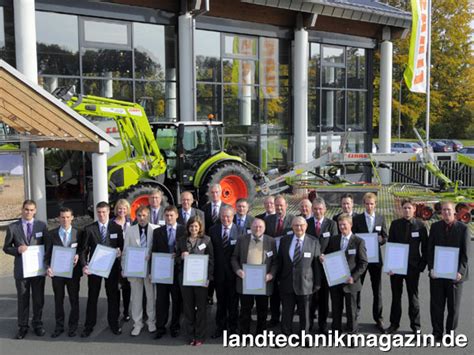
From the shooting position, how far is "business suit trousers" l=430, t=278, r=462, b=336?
20.4ft

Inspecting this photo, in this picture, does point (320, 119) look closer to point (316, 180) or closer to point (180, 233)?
point (316, 180)

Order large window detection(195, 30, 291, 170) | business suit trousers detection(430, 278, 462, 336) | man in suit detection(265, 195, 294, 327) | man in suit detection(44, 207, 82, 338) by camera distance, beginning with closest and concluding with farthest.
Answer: business suit trousers detection(430, 278, 462, 336) < man in suit detection(44, 207, 82, 338) < man in suit detection(265, 195, 294, 327) < large window detection(195, 30, 291, 170)

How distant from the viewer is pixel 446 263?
615 cm

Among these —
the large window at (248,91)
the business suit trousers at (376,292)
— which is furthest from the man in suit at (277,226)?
the large window at (248,91)

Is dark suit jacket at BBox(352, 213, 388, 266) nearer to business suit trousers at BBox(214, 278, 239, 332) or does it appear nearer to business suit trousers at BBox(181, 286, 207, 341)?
business suit trousers at BBox(214, 278, 239, 332)

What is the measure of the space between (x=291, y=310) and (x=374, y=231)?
1.57 metres

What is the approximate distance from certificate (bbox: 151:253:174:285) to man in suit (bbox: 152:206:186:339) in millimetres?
72

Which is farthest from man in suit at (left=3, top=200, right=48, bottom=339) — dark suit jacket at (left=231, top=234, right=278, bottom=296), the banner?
the banner

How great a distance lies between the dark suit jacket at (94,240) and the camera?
6.60 m

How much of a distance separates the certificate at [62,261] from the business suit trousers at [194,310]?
4.65 ft

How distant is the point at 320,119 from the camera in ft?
67.7

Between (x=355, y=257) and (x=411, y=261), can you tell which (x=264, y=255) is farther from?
(x=411, y=261)

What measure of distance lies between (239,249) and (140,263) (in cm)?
126

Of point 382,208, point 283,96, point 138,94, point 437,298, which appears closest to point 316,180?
point 382,208
